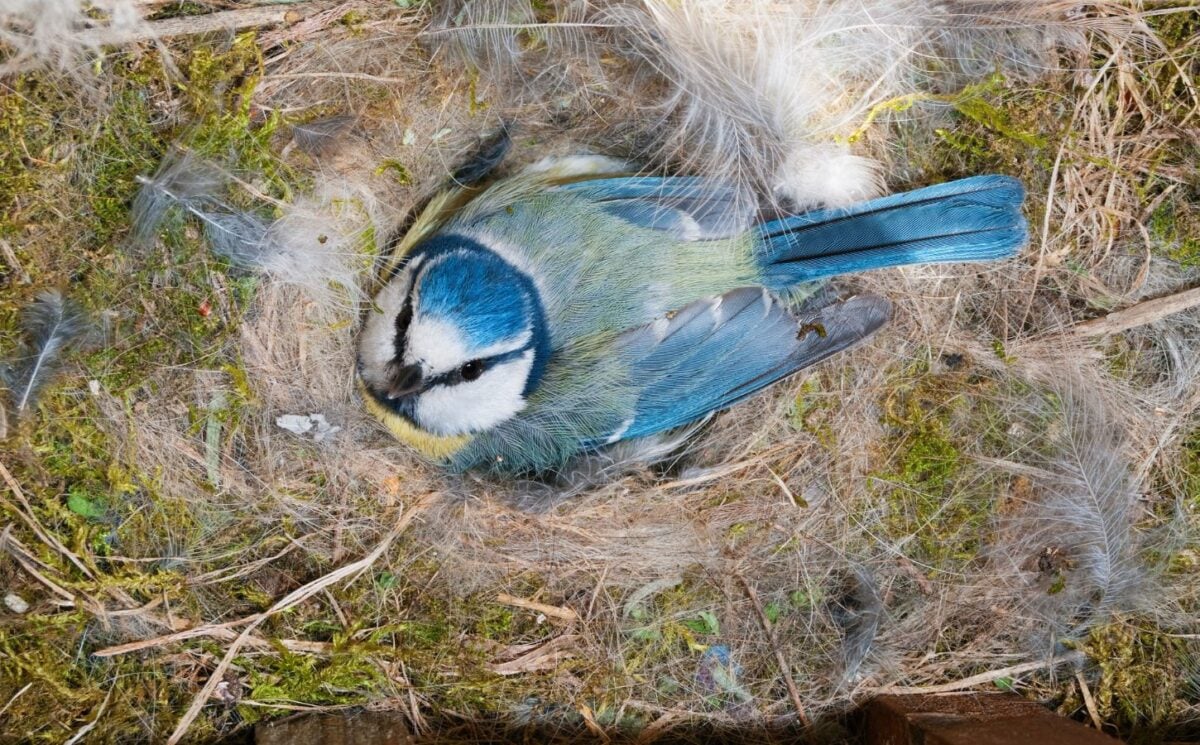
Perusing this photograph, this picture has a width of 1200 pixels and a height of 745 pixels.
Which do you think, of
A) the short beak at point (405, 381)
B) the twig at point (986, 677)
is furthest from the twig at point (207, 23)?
the twig at point (986, 677)

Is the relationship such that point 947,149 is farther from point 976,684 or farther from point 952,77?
point 976,684

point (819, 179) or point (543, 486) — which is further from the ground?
point (819, 179)

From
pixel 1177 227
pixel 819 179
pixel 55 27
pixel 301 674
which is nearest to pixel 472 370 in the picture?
pixel 301 674

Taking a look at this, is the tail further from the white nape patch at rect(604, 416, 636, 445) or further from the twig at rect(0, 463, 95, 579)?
the twig at rect(0, 463, 95, 579)

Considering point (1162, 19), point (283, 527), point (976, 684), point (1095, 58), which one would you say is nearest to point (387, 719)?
point (283, 527)

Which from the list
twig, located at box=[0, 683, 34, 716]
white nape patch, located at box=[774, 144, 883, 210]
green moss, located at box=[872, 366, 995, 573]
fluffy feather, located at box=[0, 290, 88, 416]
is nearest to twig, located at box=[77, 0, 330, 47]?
fluffy feather, located at box=[0, 290, 88, 416]

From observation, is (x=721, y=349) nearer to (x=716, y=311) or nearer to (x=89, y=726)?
(x=716, y=311)

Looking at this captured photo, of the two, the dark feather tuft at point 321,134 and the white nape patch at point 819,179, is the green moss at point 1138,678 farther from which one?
the dark feather tuft at point 321,134
